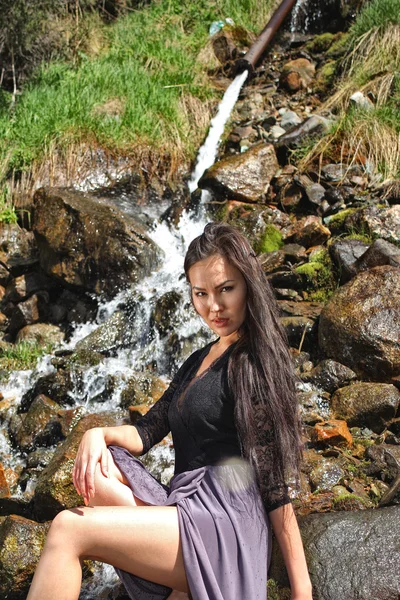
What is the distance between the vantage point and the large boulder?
5.98m

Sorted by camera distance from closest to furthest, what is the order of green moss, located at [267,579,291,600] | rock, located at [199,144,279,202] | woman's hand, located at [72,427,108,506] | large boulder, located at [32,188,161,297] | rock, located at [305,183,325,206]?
woman's hand, located at [72,427,108,506], green moss, located at [267,579,291,600], large boulder, located at [32,188,161,297], rock, located at [305,183,325,206], rock, located at [199,144,279,202]

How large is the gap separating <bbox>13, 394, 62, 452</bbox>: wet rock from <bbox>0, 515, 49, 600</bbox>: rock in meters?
1.53

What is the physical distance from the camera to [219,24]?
10.3 m

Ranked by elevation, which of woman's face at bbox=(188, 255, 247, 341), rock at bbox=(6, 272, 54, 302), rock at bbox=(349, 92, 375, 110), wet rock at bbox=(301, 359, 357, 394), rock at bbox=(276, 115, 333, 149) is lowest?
wet rock at bbox=(301, 359, 357, 394)

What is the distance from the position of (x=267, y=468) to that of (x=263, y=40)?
900cm

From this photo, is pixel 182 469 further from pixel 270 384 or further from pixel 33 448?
pixel 33 448

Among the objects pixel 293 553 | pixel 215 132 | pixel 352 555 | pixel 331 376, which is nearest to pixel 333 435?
pixel 331 376

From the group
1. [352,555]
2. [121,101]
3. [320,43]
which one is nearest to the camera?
[352,555]

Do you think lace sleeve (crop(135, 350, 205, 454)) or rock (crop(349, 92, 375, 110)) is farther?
rock (crop(349, 92, 375, 110))

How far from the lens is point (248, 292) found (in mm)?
2143

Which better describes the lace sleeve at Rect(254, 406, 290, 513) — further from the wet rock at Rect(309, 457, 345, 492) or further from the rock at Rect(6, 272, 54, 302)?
the rock at Rect(6, 272, 54, 302)

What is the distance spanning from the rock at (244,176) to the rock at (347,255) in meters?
1.65

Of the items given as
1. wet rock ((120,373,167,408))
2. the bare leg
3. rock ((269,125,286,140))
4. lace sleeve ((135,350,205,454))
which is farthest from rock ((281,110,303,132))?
the bare leg

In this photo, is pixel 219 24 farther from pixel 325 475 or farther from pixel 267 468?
pixel 267 468
